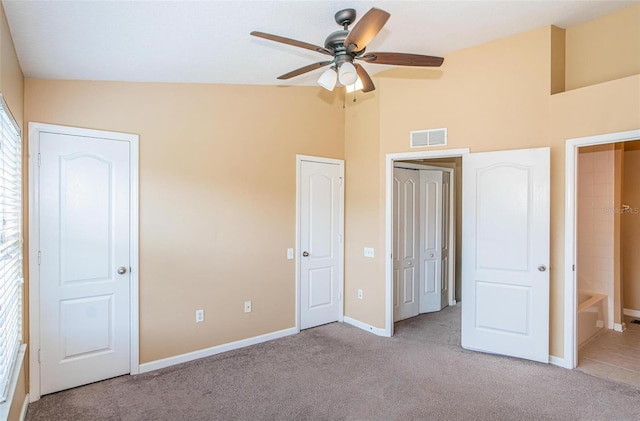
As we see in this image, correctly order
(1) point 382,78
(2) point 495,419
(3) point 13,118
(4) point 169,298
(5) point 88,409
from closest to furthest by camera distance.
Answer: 1. (3) point 13,118
2. (2) point 495,419
3. (5) point 88,409
4. (4) point 169,298
5. (1) point 382,78

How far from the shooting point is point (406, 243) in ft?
16.2

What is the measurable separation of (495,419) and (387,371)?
3.26 feet

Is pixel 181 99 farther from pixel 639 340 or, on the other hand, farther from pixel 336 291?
pixel 639 340

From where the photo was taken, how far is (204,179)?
12.1 ft

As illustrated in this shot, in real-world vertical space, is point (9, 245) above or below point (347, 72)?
below

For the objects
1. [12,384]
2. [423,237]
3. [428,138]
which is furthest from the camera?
[423,237]

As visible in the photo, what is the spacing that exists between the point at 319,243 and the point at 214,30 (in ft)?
9.09

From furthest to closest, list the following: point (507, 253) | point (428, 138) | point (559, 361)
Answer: point (428, 138) → point (507, 253) → point (559, 361)

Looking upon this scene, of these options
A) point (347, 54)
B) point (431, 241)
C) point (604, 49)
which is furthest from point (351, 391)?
point (604, 49)

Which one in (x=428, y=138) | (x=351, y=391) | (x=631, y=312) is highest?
(x=428, y=138)

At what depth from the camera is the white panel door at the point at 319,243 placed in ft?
14.8

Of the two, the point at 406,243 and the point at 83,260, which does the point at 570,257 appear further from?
the point at 83,260

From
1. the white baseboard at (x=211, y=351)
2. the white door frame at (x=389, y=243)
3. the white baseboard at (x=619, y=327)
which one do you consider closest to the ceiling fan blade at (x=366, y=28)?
the white door frame at (x=389, y=243)

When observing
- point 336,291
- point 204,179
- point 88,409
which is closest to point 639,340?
point 336,291
